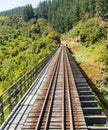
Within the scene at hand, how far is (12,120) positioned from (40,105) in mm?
3372

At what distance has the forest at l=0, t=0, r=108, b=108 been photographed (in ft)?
180

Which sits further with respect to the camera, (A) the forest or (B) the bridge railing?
(A) the forest

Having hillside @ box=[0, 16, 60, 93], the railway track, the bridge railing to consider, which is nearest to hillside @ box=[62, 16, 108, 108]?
the railway track

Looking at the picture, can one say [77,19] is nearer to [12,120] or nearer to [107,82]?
[107,82]

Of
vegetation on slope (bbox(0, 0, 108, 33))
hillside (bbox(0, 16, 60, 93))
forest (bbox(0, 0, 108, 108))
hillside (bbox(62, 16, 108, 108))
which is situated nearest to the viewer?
hillside (bbox(62, 16, 108, 108))

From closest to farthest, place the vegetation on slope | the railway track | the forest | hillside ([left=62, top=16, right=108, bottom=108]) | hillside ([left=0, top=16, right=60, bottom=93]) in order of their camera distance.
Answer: the railway track → hillside ([left=62, top=16, right=108, bottom=108]) → the forest → hillside ([left=0, top=16, right=60, bottom=93]) → the vegetation on slope

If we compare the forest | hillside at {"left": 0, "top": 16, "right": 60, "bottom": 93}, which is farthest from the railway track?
hillside at {"left": 0, "top": 16, "right": 60, "bottom": 93}

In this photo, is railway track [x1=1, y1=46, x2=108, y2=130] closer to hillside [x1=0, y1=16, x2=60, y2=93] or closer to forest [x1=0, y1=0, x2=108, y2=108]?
forest [x1=0, y1=0, x2=108, y2=108]

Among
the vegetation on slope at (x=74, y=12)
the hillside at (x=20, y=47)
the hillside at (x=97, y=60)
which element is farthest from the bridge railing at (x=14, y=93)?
the vegetation on slope at (x=74, y=12)

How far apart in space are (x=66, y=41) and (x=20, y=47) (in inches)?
778

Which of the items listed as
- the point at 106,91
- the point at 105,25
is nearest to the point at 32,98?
the point at 106,91

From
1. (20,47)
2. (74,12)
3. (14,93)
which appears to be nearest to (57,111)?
(14,93)

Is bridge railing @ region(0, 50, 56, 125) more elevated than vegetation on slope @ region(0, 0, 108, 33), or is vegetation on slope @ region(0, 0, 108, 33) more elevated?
vegetation on slope @ region(0, 0, 108, 33)

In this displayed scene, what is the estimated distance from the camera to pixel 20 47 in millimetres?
127250
